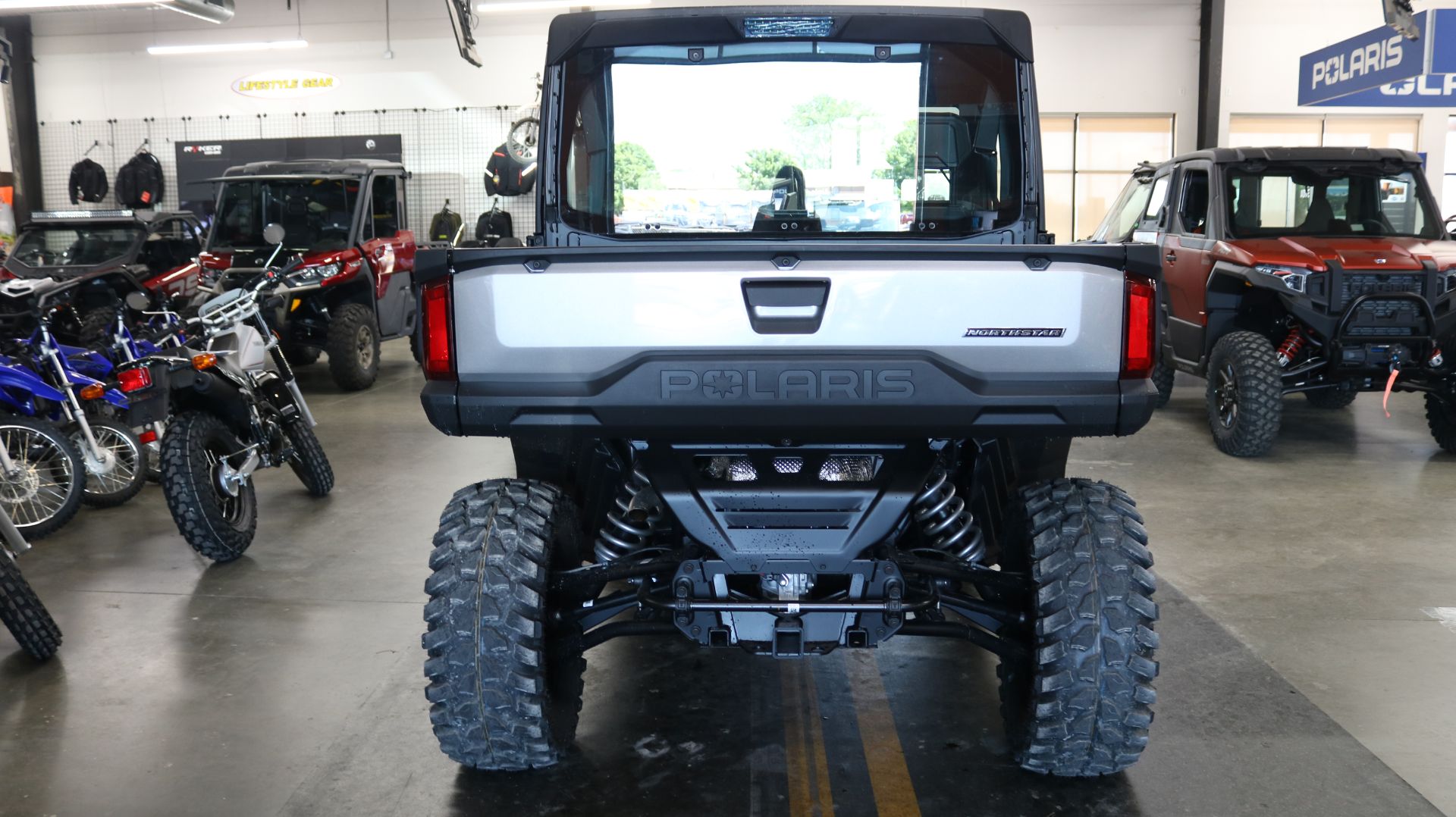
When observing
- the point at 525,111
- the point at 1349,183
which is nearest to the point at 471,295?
the point at 1349,183

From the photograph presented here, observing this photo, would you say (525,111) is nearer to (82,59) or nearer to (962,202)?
(82,59)

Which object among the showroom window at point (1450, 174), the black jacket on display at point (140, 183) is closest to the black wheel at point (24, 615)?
the black jacket on display at point (140, 183)

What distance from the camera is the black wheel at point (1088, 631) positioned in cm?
265

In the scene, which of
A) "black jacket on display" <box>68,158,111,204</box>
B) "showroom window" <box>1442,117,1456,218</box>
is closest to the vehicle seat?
"showroom window" <box>1442,117,1456,218</box>

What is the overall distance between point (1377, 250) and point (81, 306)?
9.19 metres

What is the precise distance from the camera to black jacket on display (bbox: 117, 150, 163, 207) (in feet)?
53.2

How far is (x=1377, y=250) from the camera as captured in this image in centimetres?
678

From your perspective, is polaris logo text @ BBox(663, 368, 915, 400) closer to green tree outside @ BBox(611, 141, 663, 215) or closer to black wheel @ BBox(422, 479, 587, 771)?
black wheel @ BBox(422, 479, 587, 771)

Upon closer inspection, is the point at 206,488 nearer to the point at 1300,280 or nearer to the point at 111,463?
the point at 111,463

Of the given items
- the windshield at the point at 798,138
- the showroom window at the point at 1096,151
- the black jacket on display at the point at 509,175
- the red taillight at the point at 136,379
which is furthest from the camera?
the showroom window at the point at 1096,151

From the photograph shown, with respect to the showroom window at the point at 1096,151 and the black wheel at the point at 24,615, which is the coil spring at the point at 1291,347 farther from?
the showroom window at the point at 1096,151

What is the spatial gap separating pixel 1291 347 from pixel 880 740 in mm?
5081

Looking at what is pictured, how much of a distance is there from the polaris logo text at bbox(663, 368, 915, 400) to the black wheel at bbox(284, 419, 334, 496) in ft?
13.0

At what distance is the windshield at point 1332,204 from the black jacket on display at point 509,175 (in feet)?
14.5
